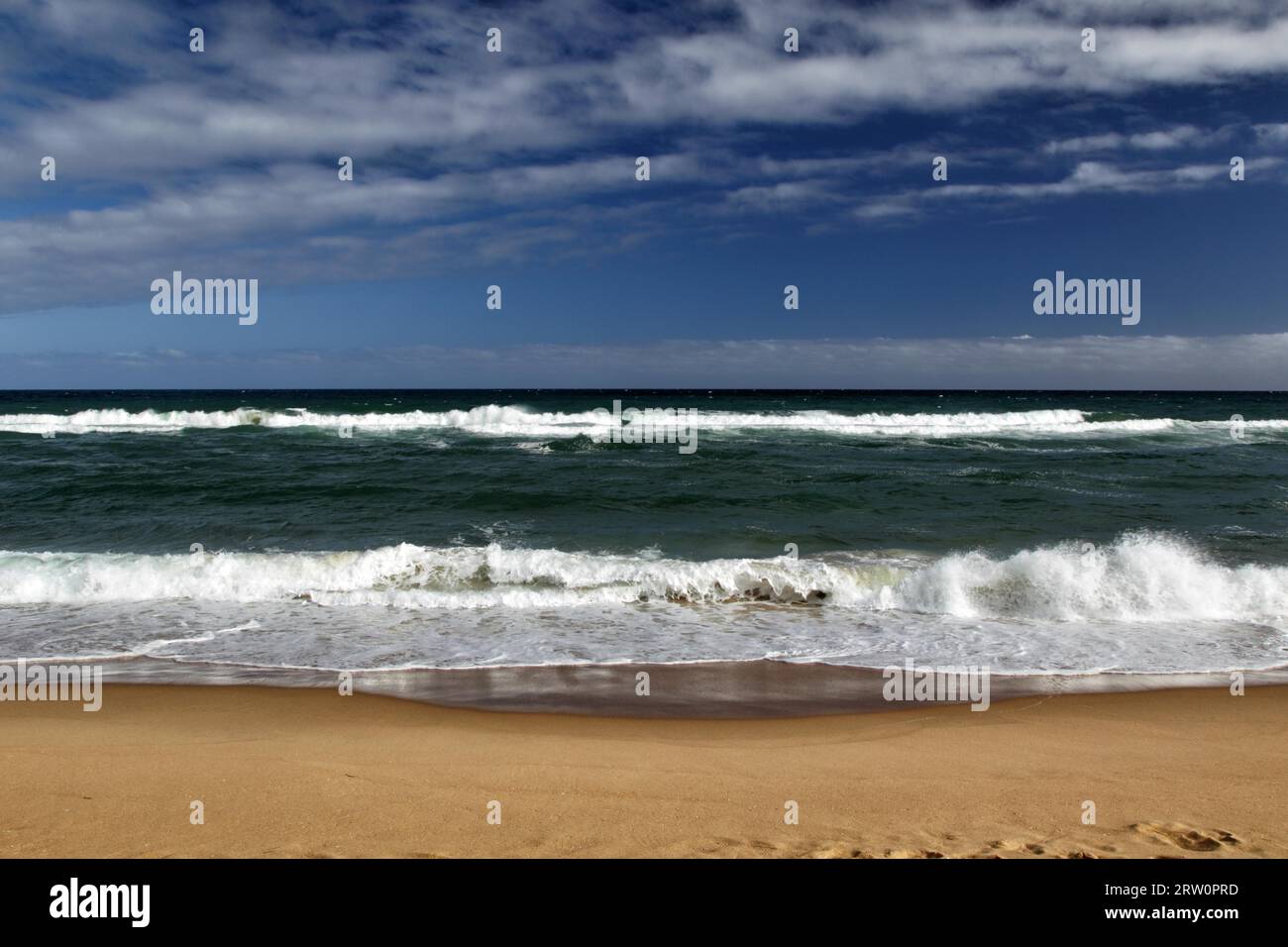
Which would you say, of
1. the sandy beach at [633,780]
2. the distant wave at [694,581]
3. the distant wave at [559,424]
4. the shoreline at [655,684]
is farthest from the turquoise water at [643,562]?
the distant wave at [559,424]

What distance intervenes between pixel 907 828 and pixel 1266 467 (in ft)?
76.0

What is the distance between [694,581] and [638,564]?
0.93 meters

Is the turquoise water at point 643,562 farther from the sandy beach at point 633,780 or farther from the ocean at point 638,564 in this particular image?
the sandy beach at point 633,780

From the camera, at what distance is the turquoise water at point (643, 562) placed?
8.16m

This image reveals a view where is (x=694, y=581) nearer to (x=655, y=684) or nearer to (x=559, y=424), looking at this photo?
(x=655, y=684)

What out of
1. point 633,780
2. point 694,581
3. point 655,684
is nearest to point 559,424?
point 694,581

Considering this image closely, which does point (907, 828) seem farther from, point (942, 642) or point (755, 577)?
point (755, 577)

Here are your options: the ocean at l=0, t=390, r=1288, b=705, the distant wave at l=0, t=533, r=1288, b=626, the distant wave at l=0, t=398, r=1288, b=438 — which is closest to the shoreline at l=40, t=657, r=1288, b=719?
the ocean at l=0, t=390, r=1288, b=705

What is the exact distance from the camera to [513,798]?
448cm

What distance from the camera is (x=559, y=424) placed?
3734 centimetres

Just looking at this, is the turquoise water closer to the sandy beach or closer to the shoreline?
the shoreline

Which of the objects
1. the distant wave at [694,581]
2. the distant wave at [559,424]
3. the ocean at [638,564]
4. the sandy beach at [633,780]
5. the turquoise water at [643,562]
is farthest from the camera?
the distant wave at [559,424]

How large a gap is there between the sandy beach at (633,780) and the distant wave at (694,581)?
3098mm

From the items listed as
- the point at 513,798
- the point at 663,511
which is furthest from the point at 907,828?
the point at 663,511
